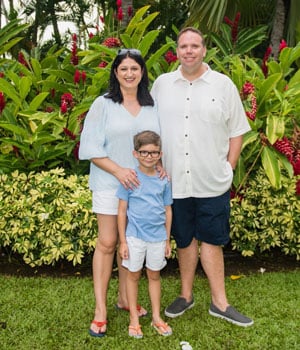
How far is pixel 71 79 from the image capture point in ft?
17.5

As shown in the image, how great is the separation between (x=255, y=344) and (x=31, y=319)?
1.48 meters

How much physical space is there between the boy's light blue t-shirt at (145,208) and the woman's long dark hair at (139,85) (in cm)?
42

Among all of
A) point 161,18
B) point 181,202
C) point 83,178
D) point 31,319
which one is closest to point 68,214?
point 83,178

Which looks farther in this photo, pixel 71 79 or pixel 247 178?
pixel 71 79

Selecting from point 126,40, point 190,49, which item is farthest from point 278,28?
point 190,49

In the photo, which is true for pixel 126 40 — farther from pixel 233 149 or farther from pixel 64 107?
pixel 233 149

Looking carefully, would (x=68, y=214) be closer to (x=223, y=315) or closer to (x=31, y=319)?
(x=31, y=319)

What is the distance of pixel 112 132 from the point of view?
3150mm

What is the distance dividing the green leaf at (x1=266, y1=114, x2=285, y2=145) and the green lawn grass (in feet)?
3.78

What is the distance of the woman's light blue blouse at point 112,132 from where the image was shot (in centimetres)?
315

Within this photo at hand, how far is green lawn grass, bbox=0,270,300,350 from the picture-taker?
331cm

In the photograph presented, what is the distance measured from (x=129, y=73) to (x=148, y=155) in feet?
1.60

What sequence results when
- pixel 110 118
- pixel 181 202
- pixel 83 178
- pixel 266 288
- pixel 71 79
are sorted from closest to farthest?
1. pixel 110 118
2. pixel 181 202
3. pixel 266 288
4. pixel 83 178
5. pixel 71 79

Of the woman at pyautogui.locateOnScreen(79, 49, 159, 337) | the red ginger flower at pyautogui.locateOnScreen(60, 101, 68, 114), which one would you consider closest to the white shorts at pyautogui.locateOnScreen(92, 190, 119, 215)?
the woman at pyautogui.locateOnScreen(79, 49, 159, 337)
